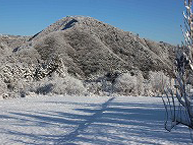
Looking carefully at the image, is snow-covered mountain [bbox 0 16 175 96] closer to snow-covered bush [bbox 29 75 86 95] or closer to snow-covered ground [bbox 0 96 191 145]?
snow-covered bush [bbox 29 75 86 95]

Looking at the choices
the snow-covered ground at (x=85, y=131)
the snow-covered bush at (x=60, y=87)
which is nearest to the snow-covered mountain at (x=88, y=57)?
the snow-covered bush at (x=60, y=87)

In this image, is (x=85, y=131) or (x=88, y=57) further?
(x=88, y=57)

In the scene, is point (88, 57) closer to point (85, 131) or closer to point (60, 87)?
point (60, 87)

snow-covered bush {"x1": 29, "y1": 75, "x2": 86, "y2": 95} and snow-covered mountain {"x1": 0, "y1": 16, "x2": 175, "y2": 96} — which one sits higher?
snow-covered mountain {"x1": 0, "y1": 16, "x2": 175, "y2": 96}

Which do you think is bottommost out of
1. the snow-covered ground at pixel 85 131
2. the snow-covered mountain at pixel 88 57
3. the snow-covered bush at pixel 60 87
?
the snow-covered ground at pixel 85 131

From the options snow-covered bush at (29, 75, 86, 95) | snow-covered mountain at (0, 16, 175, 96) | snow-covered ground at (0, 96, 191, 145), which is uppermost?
snow-covered mountain at (0, 16, 175, 96)

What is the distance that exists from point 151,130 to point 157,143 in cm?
132

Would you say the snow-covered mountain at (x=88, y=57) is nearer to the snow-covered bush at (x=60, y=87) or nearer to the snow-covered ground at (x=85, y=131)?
the snow-covered bush at (x=60, y=87)

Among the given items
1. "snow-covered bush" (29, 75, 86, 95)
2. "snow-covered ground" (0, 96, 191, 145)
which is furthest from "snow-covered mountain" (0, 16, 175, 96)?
"snow-covered ground" (0, 96, 191, 145)

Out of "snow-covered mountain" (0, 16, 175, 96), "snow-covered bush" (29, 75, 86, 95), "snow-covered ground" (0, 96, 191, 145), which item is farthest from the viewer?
"snow-covered mountain" (0, 16, 175, 96)

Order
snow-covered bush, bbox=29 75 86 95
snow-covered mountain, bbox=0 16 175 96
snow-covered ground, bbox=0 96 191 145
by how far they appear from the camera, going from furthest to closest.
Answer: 1. snow-covered mountain, bbox=0 16 175 96
2. snow-covered bush, bbox=29 75 86 95
3. snow-covered ground, bbox=0 96 191 145

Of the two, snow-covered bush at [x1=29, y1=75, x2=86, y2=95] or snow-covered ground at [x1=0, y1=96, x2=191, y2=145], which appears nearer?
snow-covered ground at [x1=0, y1=96, x2=191, y2=145]

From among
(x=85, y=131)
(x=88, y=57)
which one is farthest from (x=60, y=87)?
(x=88, y=57)

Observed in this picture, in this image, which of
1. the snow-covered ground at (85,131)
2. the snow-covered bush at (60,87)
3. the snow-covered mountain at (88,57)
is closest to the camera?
the snow-covered ground at (85,131)
